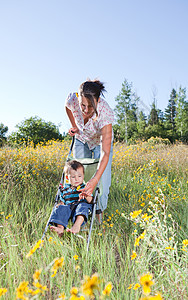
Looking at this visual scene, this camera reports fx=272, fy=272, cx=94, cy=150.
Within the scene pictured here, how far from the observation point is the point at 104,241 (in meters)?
2.58

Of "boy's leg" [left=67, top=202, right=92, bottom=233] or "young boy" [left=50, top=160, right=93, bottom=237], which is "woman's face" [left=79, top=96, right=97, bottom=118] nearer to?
"young boy" [left=50, top=160, right=93, bottom=237]

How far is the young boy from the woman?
205mm

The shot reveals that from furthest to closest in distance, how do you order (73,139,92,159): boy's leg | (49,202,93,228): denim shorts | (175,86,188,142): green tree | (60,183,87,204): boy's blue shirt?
(175,86,188,142): green tree → (73,139,92,159): boy's leg → (60,183,87,204): boy's blue shirt → (49,202,93,228): denim shorts

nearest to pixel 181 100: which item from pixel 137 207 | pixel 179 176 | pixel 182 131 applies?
pixel 182 131

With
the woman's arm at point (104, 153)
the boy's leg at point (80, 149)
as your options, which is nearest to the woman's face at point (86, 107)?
the woman's arm at point (104, 153)

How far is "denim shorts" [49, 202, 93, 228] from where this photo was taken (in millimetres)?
2609

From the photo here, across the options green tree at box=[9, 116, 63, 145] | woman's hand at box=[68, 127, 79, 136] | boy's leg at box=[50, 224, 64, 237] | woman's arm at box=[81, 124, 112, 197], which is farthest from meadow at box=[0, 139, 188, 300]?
green tree at box=[9, 116, 63, 145]

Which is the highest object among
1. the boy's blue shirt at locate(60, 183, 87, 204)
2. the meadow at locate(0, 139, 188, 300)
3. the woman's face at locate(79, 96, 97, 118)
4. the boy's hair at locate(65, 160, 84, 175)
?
the woman's face at locate(79, 96, 97, 118)

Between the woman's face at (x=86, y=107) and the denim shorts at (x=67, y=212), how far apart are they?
905 mm

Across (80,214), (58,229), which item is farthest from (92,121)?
(58,229)

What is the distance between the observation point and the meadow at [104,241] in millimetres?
1588

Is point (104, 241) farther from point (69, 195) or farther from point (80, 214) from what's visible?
point (69, 195)

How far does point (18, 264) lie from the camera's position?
6.48ft

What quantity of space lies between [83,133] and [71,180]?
1.74ft
